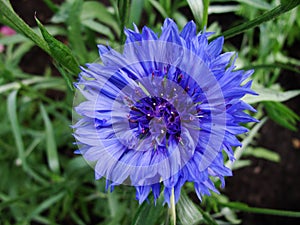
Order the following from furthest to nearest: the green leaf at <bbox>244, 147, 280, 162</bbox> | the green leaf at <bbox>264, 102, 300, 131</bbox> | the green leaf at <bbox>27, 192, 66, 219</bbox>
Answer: the green leaf at <bbox>244, 147, 280, 162</bbox> < the green leaf at <bbox>27, 192, 66, 219</bbox> < the green leaf at <bbox>264, 102, 300, 131</bbox>

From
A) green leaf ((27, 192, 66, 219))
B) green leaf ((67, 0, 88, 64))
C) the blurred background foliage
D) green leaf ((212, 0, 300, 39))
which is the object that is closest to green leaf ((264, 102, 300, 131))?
the blurred background foliage

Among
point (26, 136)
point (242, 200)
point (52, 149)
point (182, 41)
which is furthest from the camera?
point (242, 200)

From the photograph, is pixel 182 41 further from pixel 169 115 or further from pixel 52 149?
pixel 52 149

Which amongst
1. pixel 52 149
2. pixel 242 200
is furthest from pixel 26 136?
pixel 242 200

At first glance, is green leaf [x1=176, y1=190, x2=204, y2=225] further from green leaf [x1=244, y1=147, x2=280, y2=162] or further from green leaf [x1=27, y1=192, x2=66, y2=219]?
green leaf [x1=244, y1=147, x2=280, y2=162]

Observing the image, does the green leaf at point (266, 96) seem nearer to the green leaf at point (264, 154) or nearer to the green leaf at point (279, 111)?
the green leaf at point (279, 111)

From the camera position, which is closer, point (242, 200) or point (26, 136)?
point (26, 136)

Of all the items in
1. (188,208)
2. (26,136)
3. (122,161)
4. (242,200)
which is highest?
(26,136)
